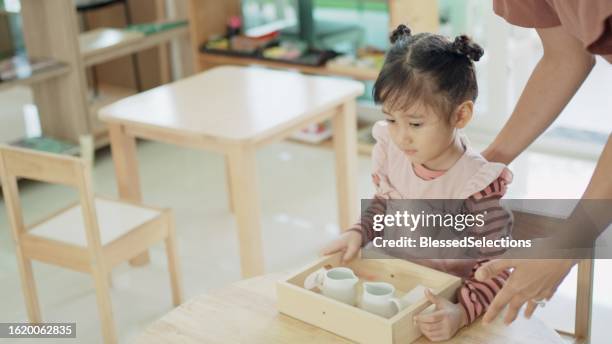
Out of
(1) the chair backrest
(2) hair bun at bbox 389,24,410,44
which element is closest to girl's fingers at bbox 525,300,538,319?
(2) hair bun at bbox 389,24,410,44

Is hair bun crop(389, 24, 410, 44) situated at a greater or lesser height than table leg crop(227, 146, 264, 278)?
greater

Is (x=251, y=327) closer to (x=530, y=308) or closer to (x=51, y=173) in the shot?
(x=530, y=308)

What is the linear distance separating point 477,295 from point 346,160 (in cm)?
161

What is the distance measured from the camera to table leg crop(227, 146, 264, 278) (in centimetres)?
267

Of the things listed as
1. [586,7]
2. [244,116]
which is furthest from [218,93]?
[586,7]

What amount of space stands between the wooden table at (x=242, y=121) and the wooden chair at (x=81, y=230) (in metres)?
0.24

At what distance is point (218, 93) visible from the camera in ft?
10.3

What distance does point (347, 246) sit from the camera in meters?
1.80

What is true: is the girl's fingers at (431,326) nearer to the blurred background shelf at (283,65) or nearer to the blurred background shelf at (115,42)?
the blurred background shelf at (283,65)

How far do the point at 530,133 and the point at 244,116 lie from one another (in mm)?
1219

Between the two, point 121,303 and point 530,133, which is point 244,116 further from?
point 530,133

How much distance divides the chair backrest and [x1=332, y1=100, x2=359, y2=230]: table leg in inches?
38.1

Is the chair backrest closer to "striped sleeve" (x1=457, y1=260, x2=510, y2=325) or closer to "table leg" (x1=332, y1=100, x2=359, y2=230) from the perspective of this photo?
"table leg" (x1=332, y1=100, x2=359, y2=230)

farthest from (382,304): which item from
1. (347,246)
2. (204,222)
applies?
(204,222)
